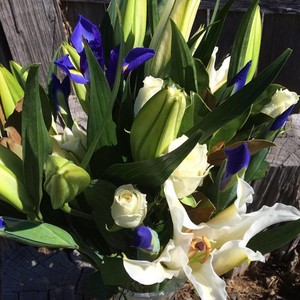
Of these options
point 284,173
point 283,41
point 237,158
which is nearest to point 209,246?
point 237,158

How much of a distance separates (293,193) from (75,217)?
0.72 meters

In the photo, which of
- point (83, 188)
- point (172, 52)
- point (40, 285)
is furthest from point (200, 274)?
point (40, 285)

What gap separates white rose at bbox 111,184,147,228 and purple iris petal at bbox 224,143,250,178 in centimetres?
12

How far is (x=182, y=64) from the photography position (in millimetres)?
735

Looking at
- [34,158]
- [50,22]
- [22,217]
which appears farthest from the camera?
[50,22]

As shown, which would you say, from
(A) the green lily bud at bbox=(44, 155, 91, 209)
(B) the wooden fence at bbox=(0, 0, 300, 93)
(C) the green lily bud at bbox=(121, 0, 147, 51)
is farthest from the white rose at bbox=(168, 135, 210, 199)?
(B) the wooden fence at bbox=(0, 0, 300, 93)

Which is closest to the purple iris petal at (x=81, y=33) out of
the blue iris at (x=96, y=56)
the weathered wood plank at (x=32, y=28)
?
the blue iris at (x=96, y=56)

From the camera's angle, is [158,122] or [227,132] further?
[227,132]

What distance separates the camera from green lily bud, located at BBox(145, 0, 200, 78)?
28.8 inches

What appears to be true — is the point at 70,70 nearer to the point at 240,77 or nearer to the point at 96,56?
the point at 96,56

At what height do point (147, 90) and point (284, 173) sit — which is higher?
point (147, 90)

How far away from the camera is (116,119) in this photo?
76 centimetres

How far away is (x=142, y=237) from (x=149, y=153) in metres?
0.10

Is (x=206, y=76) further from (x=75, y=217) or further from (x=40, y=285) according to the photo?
(x=40, y=285)
